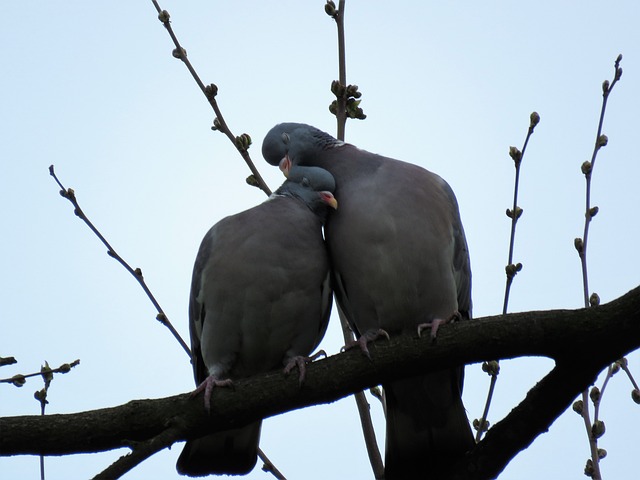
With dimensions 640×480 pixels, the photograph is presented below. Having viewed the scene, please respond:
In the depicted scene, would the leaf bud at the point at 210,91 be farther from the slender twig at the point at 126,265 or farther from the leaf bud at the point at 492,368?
the leaf bud at the point at 492,368

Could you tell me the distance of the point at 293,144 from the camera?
17.6 feet

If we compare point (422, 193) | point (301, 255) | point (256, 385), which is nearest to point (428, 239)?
point (422, 193)

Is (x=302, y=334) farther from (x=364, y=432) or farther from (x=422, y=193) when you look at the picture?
(x=422, y=193)

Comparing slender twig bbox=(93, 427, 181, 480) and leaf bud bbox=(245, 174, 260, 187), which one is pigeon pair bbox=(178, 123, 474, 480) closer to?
leaf bud bbox=(245, 174, 260, 187)

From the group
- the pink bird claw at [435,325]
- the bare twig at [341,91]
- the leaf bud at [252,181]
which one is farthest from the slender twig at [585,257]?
the leaf bud at [252,181]

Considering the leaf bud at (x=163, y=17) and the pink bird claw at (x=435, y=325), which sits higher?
the leaf bud at (x=163, y=17)

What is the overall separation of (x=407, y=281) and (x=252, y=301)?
2.65ft

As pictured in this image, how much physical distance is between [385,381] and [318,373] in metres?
0.29

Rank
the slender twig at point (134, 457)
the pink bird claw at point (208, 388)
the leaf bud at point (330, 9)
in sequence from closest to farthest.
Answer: the slender twig at point (134, 457), the pink bird claw at point (208, 388), the leaf bud at point (330, 9)

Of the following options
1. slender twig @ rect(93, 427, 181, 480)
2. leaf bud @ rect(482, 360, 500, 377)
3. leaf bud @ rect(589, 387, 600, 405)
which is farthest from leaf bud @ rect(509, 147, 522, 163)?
slender twig @ rect(93, 427, 181, 480)

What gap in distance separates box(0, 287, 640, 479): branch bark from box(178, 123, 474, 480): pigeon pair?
0.63 metres

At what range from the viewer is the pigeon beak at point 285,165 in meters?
5.33

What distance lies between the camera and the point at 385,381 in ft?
12.1

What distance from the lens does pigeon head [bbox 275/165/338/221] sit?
481 centimetres
